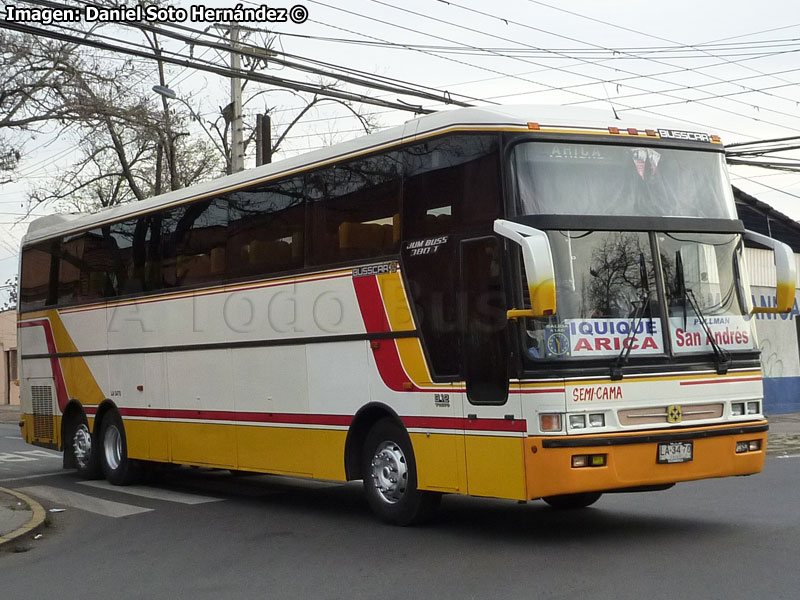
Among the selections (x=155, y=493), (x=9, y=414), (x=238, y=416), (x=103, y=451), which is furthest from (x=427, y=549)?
(x=9, y=414)

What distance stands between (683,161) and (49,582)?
649cm

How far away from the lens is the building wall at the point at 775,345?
3045cm

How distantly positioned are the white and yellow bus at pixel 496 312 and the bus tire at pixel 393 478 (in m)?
0.02

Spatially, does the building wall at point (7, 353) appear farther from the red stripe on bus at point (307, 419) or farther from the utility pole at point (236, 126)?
the red stripe on bus at point (307, 419)

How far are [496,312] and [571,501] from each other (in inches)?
114

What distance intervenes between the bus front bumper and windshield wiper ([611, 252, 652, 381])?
0.54m

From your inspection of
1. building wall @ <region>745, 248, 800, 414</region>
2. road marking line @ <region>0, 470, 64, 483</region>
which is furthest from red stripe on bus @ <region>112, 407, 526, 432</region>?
building wall @ <region>745, 248, 800, 414</region>

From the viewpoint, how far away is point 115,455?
54.9 feet

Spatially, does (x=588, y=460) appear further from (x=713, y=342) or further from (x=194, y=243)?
(x=194, y=243)

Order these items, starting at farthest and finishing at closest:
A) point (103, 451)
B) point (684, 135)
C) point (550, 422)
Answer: point (103, 451) < point (684, 135) < point (550, 422)

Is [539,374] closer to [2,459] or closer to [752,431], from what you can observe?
[752,431]

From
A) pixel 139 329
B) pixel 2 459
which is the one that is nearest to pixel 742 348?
pixel 139 329

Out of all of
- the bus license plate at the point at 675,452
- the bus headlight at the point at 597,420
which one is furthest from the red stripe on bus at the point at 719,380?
the bus headlight at the point at 597,420

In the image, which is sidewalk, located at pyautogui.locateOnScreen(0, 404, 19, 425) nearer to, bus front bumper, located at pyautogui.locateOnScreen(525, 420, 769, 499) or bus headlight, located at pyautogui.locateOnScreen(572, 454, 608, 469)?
bus front bumper, located at pyautogui.locateOnScreen(525, 420, 769, 499)
